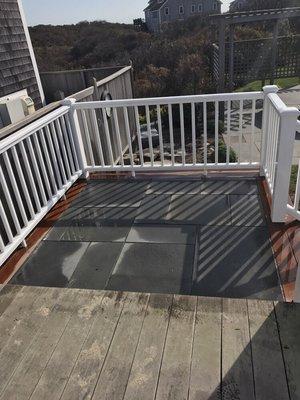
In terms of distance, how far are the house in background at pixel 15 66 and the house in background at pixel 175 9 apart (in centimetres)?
2934

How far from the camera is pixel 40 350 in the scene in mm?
1761

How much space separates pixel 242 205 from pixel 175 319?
1.51 m

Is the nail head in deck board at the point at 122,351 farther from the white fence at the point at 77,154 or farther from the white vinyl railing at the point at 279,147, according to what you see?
the white vinyl railing at the point at 279,147

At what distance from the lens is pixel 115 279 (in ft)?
7.54

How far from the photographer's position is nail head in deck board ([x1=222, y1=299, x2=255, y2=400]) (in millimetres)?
1478

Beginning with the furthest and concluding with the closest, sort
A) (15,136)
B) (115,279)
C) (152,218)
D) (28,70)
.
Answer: (28,70) < (152,218) < (15,136) < (115,279)

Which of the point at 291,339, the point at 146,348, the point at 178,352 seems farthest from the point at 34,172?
the point at 291,339

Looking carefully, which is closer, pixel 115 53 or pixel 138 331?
pixel 138 331

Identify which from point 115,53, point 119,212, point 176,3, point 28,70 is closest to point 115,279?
point 119,212

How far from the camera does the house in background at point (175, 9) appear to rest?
3256 cm

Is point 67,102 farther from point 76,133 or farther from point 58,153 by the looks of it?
point 58,153

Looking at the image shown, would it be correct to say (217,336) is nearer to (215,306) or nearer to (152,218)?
(215,306)

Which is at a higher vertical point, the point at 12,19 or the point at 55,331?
the point at 12,19

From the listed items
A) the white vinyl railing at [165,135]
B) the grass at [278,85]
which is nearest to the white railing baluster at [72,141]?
the white vinyl railing at [165,135]
